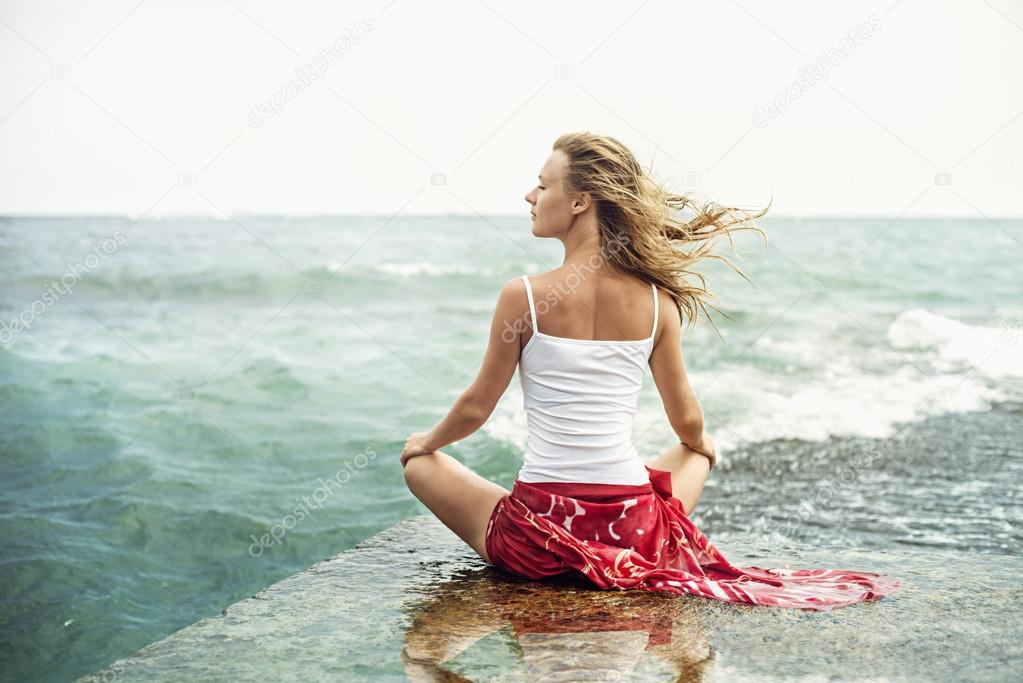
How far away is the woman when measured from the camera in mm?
3137

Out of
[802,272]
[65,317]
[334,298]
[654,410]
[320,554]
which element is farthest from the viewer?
[802,272]

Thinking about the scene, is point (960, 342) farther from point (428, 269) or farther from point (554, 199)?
point (554, 199)

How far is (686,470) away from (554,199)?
1.14 meters

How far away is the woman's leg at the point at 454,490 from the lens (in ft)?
11.2

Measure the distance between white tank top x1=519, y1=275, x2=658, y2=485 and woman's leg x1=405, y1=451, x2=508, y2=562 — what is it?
0.70 feet

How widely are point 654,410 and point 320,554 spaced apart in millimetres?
3943

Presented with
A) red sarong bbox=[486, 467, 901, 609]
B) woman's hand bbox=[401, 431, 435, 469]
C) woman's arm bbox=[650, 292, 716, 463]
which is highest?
woman's arm bbox=[650, 292, 716, 463]

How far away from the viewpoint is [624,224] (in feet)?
10.4

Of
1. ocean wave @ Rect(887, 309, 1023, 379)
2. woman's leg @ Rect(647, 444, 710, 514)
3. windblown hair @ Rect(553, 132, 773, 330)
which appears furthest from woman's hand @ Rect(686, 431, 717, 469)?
ocean wave @ Rect(887, 309, 1023, 379)

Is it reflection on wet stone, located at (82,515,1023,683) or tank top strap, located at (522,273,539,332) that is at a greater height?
tank top strap, located at (522,273,539,332)

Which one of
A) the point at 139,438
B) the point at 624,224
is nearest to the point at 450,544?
the point at 624,224

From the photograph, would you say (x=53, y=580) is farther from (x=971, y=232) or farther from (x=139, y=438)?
(x=971, y=232)

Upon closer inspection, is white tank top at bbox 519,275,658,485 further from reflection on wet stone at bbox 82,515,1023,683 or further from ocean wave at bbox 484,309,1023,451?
ocean wave at bbox 484,309,1023,451

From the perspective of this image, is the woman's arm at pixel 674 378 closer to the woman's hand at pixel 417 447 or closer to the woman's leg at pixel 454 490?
the woman's leg at pixel 454 490
